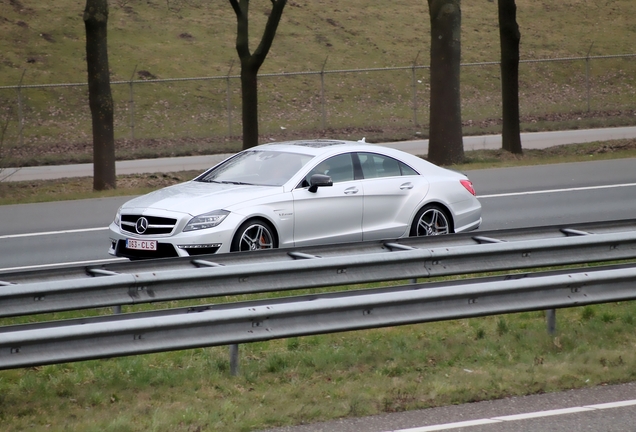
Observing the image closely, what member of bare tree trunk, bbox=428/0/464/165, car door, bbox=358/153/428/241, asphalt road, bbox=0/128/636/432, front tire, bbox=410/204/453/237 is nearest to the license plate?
asphalt road, bbox=0/128/636/432

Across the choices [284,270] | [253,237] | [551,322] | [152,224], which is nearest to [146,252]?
[152,224]

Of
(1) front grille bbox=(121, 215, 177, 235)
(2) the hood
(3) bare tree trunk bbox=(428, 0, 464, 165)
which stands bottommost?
(1) front grille bbox=(121, 215, 177, 235)

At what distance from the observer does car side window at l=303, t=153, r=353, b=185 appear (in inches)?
431

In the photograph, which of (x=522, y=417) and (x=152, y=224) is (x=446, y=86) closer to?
(x=152, y=224)

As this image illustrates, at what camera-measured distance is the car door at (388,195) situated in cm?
1109

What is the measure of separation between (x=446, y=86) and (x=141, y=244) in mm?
12257

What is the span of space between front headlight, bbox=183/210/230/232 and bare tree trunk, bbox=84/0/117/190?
9212 mm

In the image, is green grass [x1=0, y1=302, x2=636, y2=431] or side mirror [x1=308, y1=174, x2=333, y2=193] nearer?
green grass [x1=0, y1=302, x2=636, y2=431]

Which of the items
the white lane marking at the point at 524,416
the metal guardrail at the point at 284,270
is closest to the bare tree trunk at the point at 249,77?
the metal guardrail at the point at 284,270

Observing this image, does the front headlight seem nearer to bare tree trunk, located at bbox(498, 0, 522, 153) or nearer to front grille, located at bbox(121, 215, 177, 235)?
front grille, located at bbox(121, 215, 177, 235)

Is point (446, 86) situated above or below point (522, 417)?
above

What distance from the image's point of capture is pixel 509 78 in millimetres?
23156

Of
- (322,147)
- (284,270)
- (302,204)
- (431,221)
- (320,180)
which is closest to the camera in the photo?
(284,270)

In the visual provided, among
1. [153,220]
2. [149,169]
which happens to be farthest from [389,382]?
[149,169]
